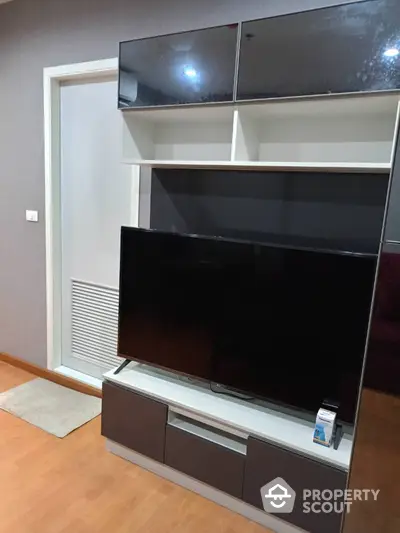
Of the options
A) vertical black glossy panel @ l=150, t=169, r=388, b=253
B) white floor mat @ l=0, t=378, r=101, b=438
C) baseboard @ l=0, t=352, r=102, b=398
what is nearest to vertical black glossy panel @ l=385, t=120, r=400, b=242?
vertical black glossy panel @ l=150, t=169, r=388, b=253

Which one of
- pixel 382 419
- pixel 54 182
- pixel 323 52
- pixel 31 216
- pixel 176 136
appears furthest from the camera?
pixel 31 216

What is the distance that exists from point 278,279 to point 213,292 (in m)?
0.35

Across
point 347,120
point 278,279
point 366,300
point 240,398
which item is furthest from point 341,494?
point 347,120

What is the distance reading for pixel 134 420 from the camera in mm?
2201

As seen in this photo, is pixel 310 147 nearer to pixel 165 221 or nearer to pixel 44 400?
pixel 165 221

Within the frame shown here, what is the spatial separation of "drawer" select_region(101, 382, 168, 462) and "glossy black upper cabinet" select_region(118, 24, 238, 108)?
156 centimetres

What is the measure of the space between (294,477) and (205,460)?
0.46 metres

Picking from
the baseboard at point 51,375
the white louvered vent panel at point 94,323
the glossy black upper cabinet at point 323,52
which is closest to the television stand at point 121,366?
the white louvered vent panel at point 94,323

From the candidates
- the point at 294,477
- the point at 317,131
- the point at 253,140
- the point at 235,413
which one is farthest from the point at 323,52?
the point at 294,477

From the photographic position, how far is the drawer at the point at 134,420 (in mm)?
2123

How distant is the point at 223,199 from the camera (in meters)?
2.22

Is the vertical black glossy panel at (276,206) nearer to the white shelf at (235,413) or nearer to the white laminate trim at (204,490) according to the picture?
the white shelf at (235,413)

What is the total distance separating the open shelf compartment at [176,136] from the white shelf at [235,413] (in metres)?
1.23

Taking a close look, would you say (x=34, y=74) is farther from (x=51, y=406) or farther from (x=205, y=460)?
(x=205, y=460)
